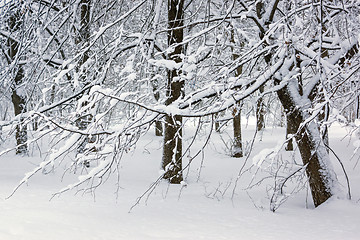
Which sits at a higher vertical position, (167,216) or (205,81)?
(205,81)

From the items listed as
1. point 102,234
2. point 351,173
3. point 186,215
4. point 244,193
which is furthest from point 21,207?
point 351,173

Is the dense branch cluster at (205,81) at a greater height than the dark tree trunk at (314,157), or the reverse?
the dense branch cluster at (205,81)

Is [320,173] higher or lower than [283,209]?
higher

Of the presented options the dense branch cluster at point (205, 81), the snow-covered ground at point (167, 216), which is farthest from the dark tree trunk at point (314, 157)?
the snow-covered ground at point (167, 216)

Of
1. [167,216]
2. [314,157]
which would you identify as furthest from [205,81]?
[167,216]

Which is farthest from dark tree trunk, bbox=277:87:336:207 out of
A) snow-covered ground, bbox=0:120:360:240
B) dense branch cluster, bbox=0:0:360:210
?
snow-covered ground, bbox=0:120:360:240

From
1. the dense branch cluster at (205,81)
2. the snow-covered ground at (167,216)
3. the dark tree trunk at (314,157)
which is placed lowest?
the snow-covered ground at (167,216)

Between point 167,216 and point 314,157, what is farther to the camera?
point 314,157

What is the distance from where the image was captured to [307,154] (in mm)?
5473

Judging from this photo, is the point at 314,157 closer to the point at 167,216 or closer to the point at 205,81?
the point at 205,81

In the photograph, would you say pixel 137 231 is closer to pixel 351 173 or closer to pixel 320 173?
pixel 320 173

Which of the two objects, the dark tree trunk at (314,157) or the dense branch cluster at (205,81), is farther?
the dark tree trunk at (314,157)

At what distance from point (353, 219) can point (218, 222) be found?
1855 millimetres

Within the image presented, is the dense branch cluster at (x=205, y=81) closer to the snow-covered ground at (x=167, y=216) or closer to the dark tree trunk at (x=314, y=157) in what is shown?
the dark tree trunk at (x=314, y=157)
